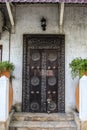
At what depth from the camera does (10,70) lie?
32.2 feet

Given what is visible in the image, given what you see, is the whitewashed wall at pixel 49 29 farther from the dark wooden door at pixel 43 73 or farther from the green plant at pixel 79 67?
the green plant at pixel 79 67

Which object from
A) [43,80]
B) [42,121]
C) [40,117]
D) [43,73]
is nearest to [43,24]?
[43,73]

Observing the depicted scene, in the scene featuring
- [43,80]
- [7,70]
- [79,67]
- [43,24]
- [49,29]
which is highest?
[43,24]

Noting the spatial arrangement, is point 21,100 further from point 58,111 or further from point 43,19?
point 43,19

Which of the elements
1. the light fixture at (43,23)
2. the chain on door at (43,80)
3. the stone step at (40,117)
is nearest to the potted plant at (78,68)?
the stone step at (40,117)

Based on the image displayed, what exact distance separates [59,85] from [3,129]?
2933 mm

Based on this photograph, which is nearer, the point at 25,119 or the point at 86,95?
the point at 86,95

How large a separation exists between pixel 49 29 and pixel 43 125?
344 cm

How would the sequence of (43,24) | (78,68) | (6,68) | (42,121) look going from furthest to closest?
1. (43,24)
2. (6,68)
3. (42,121)
4. (78,68)

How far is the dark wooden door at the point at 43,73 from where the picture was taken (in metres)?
10.4

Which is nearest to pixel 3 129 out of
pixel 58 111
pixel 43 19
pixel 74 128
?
pixel 74 128

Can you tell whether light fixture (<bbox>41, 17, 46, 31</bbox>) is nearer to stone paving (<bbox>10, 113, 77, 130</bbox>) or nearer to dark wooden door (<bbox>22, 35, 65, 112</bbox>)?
dark wooden door (<bbox>22, 35, 65, 112</bbox>)

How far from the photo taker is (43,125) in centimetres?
891

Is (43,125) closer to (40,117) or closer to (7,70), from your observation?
(40,117)
